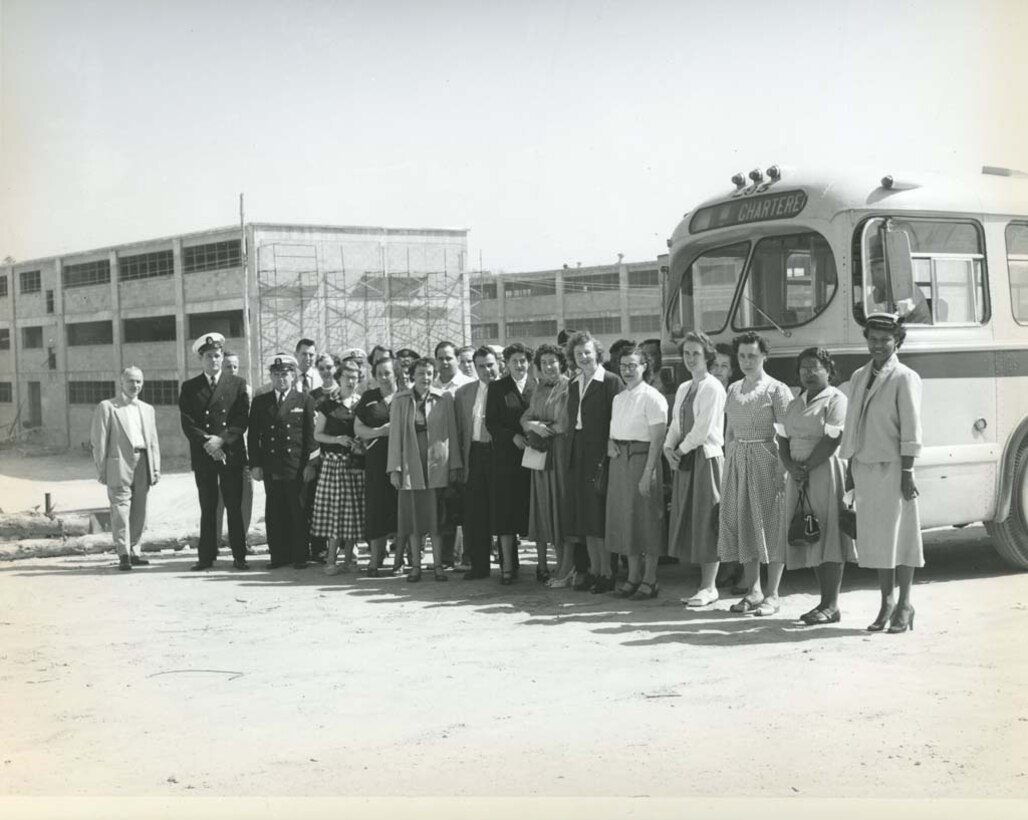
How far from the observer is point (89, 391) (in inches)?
1976

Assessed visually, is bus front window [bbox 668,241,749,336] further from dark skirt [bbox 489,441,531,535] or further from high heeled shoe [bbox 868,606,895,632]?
high heeled shoe [bbox 868,606,895,632]

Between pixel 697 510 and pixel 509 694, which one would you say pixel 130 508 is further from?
pixel 509 694

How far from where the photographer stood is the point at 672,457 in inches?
343

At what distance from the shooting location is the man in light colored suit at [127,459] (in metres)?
11.5

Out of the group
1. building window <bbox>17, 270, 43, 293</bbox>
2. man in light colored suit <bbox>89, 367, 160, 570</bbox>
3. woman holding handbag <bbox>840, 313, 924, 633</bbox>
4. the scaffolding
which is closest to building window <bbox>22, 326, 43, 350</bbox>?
building window <bbox>17, 270, 43, 293</bbox>

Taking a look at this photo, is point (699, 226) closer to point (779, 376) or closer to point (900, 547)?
point (779, 376)

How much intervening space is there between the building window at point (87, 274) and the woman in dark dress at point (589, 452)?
43.4 metres

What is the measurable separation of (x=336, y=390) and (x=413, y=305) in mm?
36488

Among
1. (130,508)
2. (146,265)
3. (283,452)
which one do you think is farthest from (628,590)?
(146,265)

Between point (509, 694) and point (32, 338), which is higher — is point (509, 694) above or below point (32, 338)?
below

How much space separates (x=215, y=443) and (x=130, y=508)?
1.21 m

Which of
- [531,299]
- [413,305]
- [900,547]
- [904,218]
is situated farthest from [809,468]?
[531,299]

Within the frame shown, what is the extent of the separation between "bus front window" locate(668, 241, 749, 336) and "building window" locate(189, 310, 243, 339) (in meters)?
35.6

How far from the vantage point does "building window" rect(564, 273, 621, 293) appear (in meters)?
63.3
